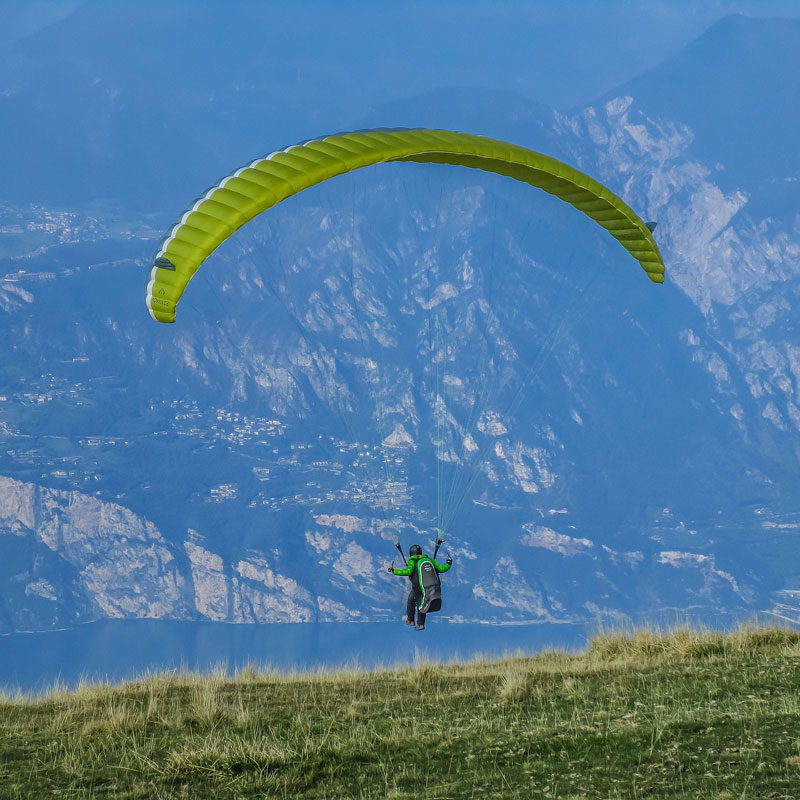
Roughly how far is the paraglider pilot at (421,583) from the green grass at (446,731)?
4.00 feet

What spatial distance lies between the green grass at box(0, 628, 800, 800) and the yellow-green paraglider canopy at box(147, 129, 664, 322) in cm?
640

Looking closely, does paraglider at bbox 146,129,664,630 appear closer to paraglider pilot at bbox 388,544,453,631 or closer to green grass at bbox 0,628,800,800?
paraglider pilot at bbox 388,544,453,631

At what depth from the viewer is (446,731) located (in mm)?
15086

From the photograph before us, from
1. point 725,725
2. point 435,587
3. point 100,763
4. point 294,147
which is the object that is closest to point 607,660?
point 435,587

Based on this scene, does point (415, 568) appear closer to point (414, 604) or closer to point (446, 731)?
point (414, 604)

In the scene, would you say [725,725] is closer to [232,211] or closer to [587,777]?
[587,777]

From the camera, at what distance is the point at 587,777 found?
42.3 ft

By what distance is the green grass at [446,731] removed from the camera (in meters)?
13.0

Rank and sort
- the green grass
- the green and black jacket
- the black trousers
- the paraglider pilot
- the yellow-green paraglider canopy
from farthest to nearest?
the black trousers, the green and black jacket, the paraglider pilot, the yellow-green paraglider canopy, the green grass

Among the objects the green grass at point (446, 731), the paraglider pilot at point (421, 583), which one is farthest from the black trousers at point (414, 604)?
the green grass at point (446, 731)

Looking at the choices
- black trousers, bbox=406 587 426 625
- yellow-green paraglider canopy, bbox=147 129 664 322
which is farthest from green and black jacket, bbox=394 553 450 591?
yellow-green paraglider canopy, bbox=147 129 664 322

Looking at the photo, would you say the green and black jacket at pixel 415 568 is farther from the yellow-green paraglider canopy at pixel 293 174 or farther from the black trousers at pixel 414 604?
the yellow-green paraglider canopy at pixel 293 174

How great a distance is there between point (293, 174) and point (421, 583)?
7445 mm

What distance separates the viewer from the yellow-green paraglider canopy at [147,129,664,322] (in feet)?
62.4
